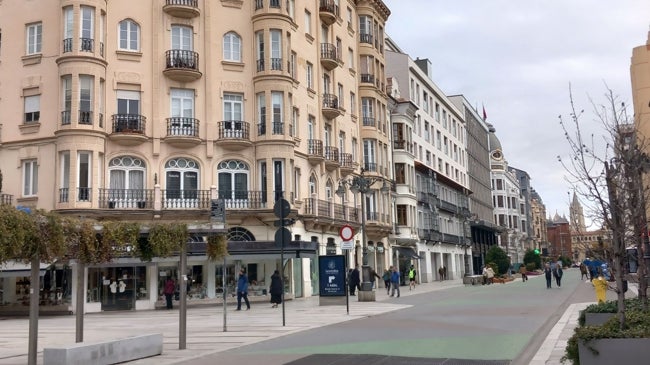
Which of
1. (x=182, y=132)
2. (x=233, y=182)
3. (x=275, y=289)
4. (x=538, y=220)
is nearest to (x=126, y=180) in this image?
(x=182, y=132)

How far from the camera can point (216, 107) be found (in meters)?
35.6

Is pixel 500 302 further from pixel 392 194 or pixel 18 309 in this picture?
pixel 392 194

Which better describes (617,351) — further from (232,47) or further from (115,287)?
(232,47)

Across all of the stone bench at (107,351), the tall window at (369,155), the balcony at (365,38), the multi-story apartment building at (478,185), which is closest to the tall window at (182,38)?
the tall window at (369,155)

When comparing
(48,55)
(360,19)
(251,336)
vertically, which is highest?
(360,19)

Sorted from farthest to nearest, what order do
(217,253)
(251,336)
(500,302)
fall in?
(500,302) → (251,336) → (217,253)

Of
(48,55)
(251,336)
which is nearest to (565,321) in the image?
(251,336)

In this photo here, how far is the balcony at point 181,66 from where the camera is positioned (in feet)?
113

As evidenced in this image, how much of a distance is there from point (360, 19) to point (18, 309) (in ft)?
105

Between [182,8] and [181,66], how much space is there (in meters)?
2.96

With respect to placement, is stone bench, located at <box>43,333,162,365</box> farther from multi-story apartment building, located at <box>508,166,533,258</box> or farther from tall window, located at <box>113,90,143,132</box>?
multi-story apartment building, located at <box>508,166,533,258</box>

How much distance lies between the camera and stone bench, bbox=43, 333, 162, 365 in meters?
10.9

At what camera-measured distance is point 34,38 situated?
3444 cm

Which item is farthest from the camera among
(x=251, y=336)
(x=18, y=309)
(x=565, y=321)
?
(x=18, y=309)
